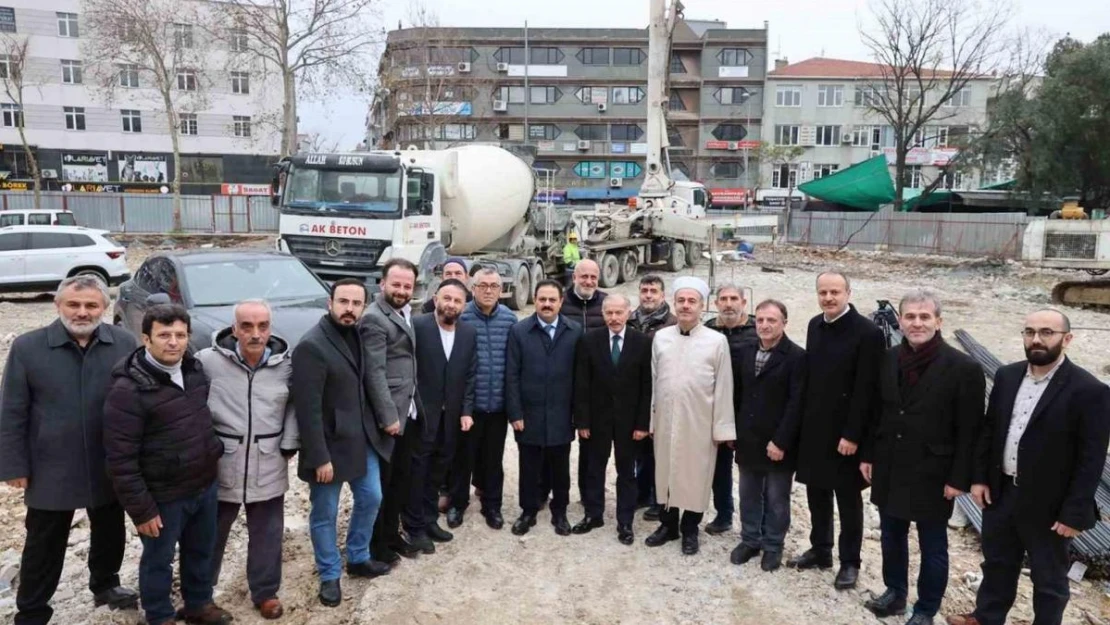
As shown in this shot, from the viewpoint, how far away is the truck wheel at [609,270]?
18.6 m

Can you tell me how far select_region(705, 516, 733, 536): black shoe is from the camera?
5051 mm

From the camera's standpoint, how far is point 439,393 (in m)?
4.61

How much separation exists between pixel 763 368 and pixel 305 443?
2.51 meters

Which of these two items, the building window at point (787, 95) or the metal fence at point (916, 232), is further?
the building window at point (787, 95)

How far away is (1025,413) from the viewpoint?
3.60m

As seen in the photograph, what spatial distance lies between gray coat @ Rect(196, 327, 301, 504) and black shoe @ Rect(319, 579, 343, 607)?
0.62 meters

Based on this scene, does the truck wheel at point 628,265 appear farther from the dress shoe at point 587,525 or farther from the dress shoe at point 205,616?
the dress shoe at point 205,616

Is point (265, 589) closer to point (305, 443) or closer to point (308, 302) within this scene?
point (305, 443)

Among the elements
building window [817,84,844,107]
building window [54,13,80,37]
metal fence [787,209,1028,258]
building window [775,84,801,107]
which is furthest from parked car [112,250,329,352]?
building window [817,84,844,107]

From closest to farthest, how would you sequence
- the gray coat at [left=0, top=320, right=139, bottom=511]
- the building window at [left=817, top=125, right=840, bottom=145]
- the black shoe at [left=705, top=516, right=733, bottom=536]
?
the gray coat at [left=0, top=320, right=139, bottom=511], the black shoe at [left=705, top=516, right=733, bottom=536], the building window at [left=817, top=125, right=840, bottom=145]

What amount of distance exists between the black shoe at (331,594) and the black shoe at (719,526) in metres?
2.35

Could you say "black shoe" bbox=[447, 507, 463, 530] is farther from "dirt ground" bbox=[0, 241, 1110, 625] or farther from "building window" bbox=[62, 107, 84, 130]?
Answer: "building window" bbox=[62, 107, 84, 130]

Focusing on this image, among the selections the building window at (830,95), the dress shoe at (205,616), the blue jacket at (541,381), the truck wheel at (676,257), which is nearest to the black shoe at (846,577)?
the blue jacket at (541,381)

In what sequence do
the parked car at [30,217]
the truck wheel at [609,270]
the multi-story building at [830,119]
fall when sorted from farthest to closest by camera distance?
1. the multi-story building at [830,119]
2. the truck wheel at [609,270]
3. the parked car at [30,217]
